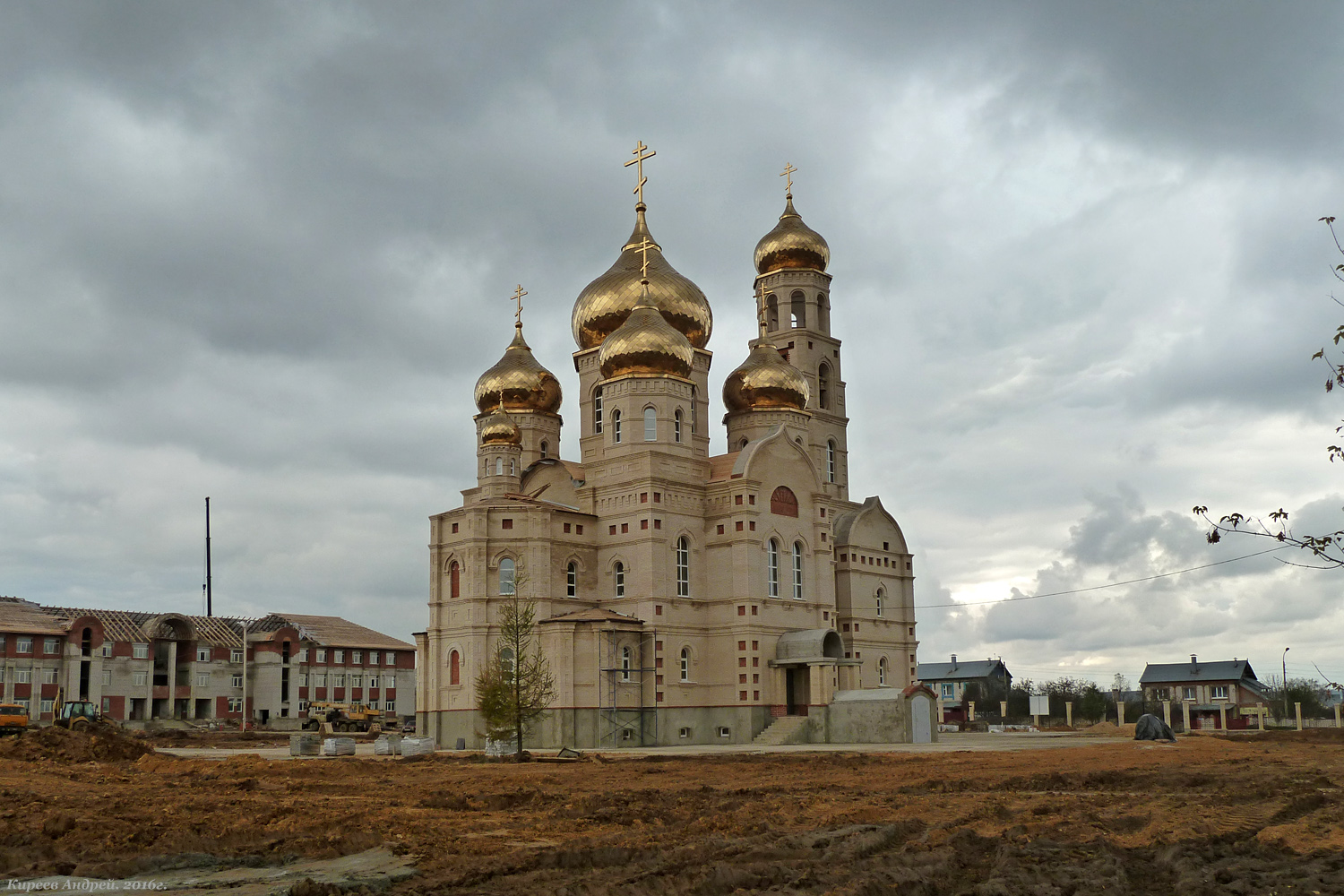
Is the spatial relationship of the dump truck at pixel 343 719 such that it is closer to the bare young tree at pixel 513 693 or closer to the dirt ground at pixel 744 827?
the bare young tree at pixel 513 693

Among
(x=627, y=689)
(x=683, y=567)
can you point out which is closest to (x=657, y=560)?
(x=683, y=567)

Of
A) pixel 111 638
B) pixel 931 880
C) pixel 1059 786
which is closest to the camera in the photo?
pixel 931 880

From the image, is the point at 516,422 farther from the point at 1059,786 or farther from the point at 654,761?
the point at 1059,786

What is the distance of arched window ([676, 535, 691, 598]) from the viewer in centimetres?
4512

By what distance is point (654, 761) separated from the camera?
99.4 feet

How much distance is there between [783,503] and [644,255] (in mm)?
11582

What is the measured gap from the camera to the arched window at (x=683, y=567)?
45125 mm

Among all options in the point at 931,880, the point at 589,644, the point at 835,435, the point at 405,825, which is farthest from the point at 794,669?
the point at 931,880

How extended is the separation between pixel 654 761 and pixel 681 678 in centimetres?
1395

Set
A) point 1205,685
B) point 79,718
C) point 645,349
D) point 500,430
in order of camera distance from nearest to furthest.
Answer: point 79,718 < point 645,349 < point 500,430 < point 1205,685

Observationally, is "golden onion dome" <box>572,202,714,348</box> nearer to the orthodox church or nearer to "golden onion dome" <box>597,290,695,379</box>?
the orthodox church

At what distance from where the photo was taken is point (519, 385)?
5322cm

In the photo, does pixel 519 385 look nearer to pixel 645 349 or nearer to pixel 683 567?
pixel 645 349

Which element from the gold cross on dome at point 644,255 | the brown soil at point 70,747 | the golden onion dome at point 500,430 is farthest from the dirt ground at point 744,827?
the gold cross on dome at point 644,255
